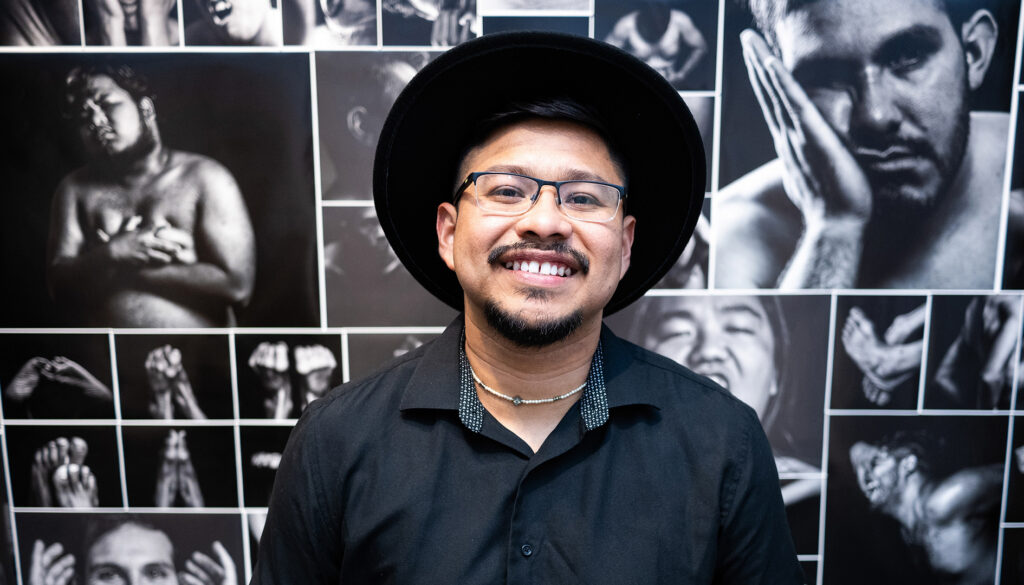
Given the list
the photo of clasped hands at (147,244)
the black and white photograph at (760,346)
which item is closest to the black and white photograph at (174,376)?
the photo of clasped hands at (147,244)

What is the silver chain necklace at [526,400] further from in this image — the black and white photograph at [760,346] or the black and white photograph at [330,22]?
the black and white photograph at [330,22]

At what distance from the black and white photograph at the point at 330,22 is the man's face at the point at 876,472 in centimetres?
191

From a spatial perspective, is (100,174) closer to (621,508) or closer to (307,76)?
(307,76)

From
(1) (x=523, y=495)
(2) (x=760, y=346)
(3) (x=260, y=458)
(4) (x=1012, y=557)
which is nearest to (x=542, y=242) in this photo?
(1) (x=523, y=495)

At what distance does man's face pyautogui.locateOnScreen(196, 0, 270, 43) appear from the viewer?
170 centimetres

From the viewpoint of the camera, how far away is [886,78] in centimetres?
172

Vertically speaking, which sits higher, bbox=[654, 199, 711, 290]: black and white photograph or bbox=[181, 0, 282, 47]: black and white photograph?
bbox=[181, 0, 282, 47]: black and white photograph

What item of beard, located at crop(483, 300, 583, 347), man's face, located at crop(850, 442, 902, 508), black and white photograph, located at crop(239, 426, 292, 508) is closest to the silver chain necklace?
beard, located at crop(483, 300, 583, 347)

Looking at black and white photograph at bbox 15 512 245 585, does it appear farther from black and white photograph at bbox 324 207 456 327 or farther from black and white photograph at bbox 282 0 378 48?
black and white photograph at bbox 282 0 378 48

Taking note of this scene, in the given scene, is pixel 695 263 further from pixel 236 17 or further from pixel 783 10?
pixel 236 17

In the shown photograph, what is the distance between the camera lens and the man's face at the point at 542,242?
3.69ft

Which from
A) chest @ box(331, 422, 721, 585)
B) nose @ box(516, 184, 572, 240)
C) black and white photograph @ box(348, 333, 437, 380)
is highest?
nose @ box(516, 184, 572, 240)

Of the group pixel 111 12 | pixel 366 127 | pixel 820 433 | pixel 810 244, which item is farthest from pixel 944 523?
pixel 111 12

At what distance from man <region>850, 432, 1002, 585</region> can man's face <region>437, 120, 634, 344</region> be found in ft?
4.24
